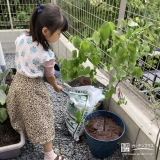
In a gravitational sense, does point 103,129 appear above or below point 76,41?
below

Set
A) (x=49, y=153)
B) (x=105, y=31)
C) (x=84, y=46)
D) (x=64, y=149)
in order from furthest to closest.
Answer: (x=64, y=149) → (x=49, y=153) → (x=84, y=46) → (x=105, y=31)

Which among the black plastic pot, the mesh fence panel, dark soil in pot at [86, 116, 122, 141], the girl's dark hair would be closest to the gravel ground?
the black plastic pot

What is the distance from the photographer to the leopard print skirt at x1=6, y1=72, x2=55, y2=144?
1.24m

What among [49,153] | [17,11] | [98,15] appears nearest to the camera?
[49,153]

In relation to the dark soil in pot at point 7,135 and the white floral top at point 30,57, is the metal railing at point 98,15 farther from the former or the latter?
the dark soil in pot at point 7,135

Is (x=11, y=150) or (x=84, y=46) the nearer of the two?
(x=84, y=46)

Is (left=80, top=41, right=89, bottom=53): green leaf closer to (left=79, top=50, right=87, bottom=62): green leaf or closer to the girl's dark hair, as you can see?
(left=79, top=50, right=87, bottom=62): green leaf

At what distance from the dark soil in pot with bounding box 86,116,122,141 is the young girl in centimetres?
31

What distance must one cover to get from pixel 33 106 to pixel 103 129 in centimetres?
56

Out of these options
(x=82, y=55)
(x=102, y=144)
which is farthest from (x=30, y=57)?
(x=102, y=144)

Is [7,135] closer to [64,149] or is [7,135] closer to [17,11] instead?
[64,149]

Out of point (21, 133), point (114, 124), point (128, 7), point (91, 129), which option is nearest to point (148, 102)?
point (114, 124)

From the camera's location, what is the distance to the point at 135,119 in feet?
4.35

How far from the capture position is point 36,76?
1212mm
